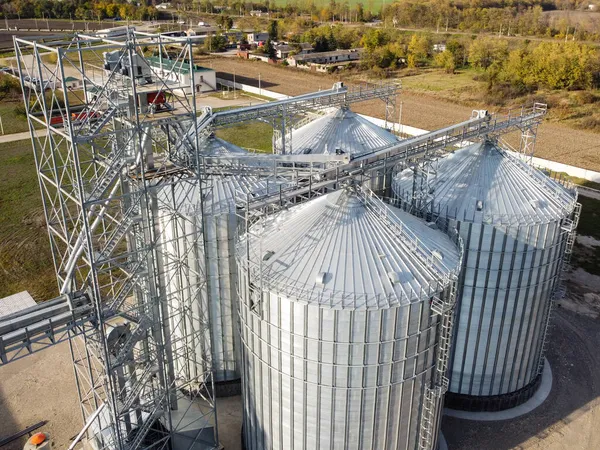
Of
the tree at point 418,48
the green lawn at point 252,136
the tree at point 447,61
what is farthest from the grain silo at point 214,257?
the tree at point 418,48

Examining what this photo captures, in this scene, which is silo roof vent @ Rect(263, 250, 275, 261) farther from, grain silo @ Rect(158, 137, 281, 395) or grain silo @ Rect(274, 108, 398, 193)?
grain silo @ Rect(274, 108, 398, 193)

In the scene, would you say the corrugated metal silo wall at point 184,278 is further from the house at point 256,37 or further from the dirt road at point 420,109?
the house at point 256,37

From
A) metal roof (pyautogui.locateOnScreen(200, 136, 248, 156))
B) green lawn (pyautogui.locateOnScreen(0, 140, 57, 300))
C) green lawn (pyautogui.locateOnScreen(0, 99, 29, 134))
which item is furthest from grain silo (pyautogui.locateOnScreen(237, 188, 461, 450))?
green lawn (pyautogui.locateOnScreen(0, 99, 29, 134))

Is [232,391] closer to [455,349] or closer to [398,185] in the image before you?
[455,349]

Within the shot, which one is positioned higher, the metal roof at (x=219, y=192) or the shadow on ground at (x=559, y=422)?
the metal roof at (x=219, y=192)

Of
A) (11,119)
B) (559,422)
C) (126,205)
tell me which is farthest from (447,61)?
(126,205)

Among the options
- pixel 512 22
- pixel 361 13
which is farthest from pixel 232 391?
→ pixel 361 13

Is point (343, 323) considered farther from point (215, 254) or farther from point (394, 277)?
point (215, 254)

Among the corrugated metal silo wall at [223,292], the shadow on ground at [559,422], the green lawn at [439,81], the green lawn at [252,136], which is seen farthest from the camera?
the green lawn at [439,81]
